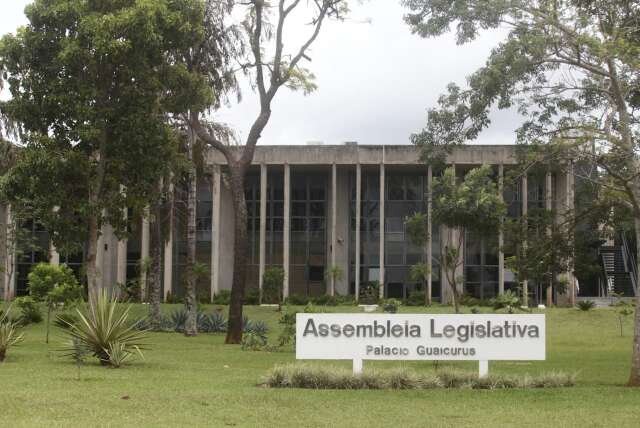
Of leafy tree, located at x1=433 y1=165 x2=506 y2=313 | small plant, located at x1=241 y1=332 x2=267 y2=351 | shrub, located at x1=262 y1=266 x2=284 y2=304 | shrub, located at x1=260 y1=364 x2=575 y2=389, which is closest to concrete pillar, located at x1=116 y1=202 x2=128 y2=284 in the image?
shrub, located at x1=262 y1=266 x2=284 y2=304

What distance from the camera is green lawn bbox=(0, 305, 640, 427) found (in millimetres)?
10320

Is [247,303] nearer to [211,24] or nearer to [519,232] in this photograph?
[211,24]

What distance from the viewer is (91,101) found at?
20.2 m

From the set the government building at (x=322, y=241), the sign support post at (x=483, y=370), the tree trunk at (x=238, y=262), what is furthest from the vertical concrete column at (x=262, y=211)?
the sign support post at (x=483, y=370)

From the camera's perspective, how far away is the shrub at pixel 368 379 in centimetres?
1336

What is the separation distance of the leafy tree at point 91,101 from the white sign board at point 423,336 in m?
8.18

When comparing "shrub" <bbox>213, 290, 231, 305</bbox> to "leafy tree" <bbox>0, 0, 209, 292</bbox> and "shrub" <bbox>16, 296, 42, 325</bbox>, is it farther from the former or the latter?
"leafy tree" <bbox>0, 0, 209, 292</bbox>

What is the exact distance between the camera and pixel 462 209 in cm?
2609

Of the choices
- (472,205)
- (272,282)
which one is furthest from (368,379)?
(272,282)

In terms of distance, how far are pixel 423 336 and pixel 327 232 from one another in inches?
1414

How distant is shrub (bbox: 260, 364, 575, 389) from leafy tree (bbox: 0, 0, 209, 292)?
26.2 ft

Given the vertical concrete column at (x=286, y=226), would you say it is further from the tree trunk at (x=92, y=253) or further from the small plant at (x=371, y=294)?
the tree trunk at (x=92, y=253)

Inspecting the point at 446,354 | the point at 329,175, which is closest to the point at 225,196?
the point at 329,175

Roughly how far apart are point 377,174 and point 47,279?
25.5m
